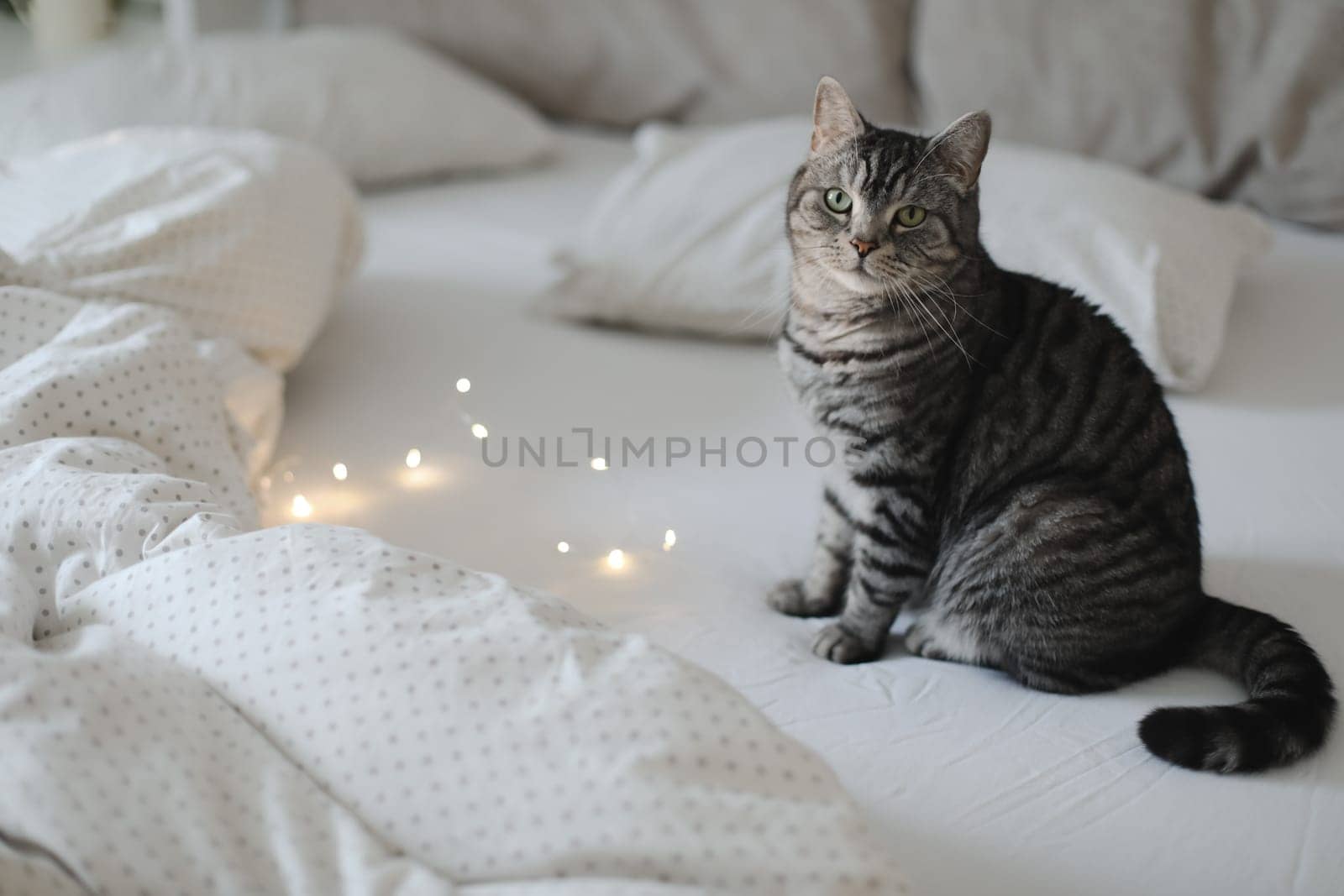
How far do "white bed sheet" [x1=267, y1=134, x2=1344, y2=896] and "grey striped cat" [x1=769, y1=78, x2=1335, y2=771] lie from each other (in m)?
0.05

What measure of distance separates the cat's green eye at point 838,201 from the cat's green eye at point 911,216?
2.2 inches

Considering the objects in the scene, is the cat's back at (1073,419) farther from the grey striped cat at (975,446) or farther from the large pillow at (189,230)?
the large pillow at (189,230)

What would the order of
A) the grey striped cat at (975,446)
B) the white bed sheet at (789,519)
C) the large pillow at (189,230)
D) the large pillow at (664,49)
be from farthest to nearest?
the large pillow at (664,49), the large pillow at (189,230), the grey striped cat at (975,446), the white bed sheet at (789,519)

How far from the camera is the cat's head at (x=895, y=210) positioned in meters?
1.20

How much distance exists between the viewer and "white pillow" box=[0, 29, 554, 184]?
211cm

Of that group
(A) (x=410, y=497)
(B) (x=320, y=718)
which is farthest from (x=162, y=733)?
(A) (x=410, y=497)

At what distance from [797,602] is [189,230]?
3.12ft

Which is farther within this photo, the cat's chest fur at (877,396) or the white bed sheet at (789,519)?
the cat's chest fur at (877,396)

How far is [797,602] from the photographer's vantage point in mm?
1310

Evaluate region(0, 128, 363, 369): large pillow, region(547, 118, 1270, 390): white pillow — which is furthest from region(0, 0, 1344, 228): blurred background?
region(0, 128, 363, 369): large pillow

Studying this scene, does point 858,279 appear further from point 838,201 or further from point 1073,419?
point 1073,419

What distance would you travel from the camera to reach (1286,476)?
148 centimetres

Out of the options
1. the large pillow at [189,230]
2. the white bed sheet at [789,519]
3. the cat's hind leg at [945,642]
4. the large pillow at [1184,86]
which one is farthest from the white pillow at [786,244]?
the cat's hind leg at [945,642]

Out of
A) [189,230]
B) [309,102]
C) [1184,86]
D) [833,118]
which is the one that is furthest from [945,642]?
[309,102]
